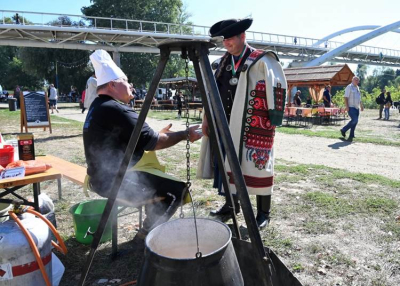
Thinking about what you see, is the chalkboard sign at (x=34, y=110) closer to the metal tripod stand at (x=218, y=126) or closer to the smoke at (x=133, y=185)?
the smoke at (x=133, y=185)

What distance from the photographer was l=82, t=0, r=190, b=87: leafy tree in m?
41.6

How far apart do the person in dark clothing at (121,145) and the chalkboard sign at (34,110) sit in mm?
8062

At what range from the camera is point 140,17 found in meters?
43.8

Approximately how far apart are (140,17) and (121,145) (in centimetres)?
4514

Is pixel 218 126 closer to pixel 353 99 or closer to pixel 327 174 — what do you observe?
pixel 327 174

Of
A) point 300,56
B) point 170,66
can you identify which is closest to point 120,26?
point 170,66

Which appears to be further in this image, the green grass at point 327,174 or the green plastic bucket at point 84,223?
the green grass at point 327,174

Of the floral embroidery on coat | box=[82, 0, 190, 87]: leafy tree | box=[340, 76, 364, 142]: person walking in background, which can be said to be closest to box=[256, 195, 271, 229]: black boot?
the floral embroidery on coat

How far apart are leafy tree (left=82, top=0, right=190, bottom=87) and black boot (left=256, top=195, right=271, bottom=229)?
3904cm

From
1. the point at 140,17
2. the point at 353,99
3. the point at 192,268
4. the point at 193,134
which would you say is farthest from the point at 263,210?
the point at 140,17

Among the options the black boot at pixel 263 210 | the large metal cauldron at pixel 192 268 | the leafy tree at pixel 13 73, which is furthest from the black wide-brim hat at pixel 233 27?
the leafy tree at pixel 13 73

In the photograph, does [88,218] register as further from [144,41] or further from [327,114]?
[144,41]

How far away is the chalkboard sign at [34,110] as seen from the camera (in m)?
9.67

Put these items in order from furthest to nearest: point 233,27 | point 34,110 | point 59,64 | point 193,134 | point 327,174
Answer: point 59,64 → point 34,110 → point 327,174 → point 233,27 → point 193,134
